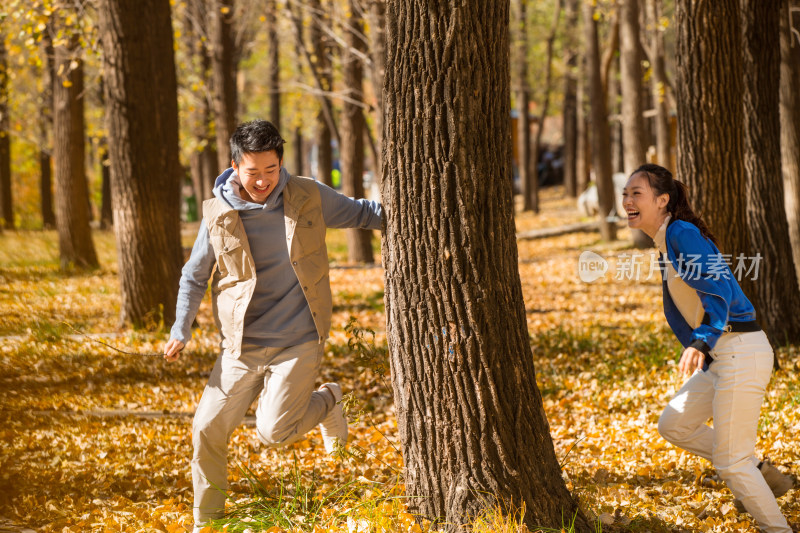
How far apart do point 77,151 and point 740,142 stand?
11168 mm

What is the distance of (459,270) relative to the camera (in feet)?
10.9

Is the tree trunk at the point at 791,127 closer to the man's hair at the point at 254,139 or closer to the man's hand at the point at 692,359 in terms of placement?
the man's hand at the point at 692,359

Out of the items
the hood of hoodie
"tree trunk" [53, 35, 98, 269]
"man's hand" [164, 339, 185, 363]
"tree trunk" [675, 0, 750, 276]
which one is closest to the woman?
the hood of hoodie

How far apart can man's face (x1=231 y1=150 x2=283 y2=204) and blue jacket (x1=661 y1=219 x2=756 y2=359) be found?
1.88 m

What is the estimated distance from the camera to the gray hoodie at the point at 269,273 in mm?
3809

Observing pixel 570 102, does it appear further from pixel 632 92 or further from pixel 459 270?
pixel 459 270

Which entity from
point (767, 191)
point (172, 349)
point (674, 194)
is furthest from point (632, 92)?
point (172, 349)

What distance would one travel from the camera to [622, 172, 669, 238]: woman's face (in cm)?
366

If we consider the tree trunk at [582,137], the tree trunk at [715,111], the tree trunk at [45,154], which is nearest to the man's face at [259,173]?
the tree trunk at [715,111]

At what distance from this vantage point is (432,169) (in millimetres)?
3307

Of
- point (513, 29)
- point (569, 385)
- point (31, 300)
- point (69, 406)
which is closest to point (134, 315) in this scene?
point (31, 300)

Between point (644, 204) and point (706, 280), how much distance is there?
50 cm

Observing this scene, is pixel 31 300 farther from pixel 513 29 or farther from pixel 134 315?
pixel 513 29

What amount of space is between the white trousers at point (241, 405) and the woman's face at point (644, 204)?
171 centimetres
